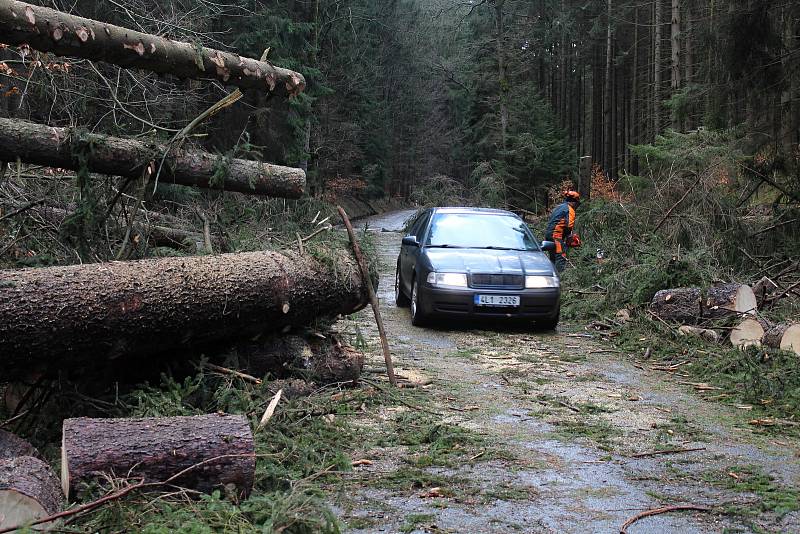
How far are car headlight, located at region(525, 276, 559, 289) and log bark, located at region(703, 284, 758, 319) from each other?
201 centimetres

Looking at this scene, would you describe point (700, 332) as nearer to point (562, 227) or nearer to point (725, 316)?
point (725, 316)

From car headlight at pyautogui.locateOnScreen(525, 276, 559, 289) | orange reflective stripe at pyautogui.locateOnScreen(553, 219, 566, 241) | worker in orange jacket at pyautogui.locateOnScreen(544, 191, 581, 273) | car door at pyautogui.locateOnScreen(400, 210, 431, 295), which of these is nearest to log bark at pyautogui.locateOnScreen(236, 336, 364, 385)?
car headlight at pyautogui.locateOnScreen(525, 276, 559, 289)

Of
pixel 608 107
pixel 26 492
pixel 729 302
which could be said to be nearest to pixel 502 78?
pixel 608 107

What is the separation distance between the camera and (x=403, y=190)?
76438 millimetres

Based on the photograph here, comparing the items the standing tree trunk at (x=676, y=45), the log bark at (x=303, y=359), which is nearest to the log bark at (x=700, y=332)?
the log bark at (x=303, y=359)

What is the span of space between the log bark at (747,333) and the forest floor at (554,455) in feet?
3.56

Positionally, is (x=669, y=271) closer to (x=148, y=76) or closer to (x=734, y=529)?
(x=734, y=529)

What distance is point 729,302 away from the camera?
9.45 meters

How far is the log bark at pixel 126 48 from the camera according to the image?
20.4 ft

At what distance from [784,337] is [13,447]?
7066mm

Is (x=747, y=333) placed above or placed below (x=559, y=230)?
below

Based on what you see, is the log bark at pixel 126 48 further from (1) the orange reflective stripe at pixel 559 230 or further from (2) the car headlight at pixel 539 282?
(1) the orange reflective stripe at pixel 559 230

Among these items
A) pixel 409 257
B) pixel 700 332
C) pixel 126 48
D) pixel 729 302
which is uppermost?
pixel 126 48

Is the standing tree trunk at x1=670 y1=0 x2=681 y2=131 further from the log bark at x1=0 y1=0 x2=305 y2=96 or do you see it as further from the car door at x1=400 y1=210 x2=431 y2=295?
the log bark at x1=0 y1=0 x2=305 y2=96
